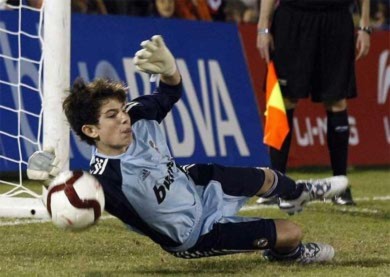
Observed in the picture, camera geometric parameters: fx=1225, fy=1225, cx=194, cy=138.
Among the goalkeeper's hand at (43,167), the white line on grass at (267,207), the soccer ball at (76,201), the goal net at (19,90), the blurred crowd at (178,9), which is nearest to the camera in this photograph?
the soccer ball at (76,201)

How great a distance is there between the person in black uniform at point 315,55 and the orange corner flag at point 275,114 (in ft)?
0.14

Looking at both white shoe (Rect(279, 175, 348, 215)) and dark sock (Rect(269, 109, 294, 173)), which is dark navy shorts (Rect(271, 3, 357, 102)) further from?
white shoe (Rect(279, 175, 348, 215))

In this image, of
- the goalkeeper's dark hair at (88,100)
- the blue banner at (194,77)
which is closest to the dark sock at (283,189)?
the goalkeeper's dark hair at (88,100)

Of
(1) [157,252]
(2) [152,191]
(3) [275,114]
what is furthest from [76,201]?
(3) [275,114]

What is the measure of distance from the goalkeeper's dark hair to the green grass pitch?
2.28 ft

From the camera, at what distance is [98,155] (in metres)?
6.00

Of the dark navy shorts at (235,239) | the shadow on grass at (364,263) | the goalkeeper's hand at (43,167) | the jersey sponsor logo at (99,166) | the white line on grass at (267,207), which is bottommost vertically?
the white line on grass at (267,207)

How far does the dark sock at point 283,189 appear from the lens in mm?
6547

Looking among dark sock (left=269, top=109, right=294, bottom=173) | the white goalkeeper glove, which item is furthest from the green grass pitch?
the white goalkeeper glove

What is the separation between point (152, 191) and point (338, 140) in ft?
10.9

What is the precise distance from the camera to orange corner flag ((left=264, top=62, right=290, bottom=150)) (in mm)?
8953

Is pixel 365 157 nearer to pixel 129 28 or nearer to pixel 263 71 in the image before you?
pixel 263 71

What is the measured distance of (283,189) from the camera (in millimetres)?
6566

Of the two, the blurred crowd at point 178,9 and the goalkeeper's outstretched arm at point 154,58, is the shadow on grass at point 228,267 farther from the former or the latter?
the blurred crowd at point 178,9
